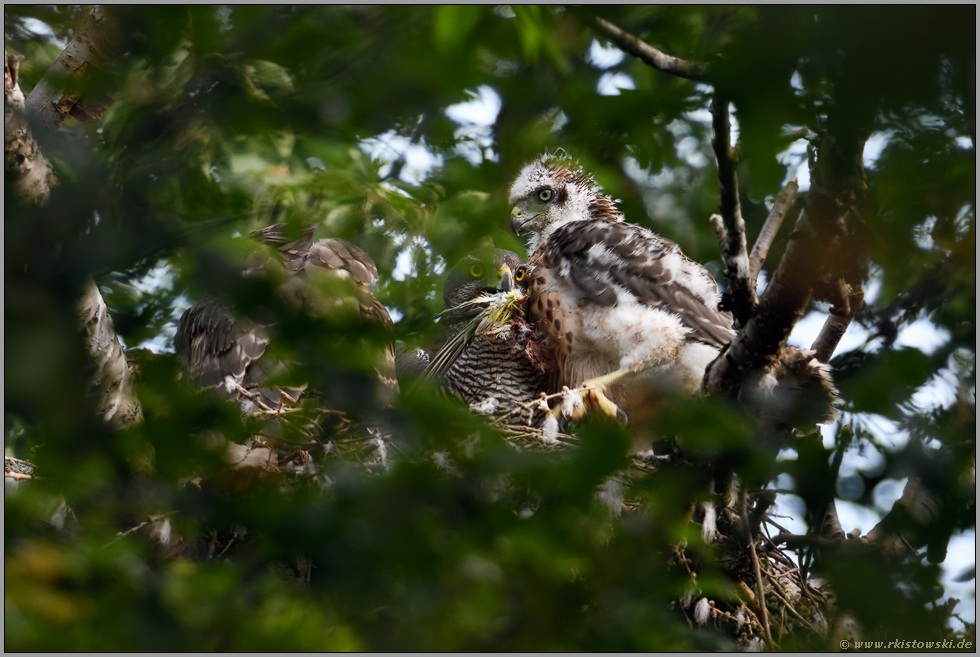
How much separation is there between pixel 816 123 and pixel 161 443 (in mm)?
1216

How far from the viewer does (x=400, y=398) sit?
1311 mm

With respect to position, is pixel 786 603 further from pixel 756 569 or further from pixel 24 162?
pixel 24 162

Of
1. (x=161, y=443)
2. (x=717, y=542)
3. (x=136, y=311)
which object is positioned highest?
(x=161, y=443)

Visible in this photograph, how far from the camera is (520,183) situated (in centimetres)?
430

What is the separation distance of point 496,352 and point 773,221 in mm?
2051

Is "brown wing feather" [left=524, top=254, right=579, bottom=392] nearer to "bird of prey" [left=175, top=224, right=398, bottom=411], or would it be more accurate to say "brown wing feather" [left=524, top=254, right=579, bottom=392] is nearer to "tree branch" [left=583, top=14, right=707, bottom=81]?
"bird of prey" [left=175, top=224, right=398, bottom=411]

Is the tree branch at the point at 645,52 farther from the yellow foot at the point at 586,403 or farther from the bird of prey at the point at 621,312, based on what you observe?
the yellow foot at the point at 586,403

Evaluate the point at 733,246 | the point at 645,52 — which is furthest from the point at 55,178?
the point at 733,246

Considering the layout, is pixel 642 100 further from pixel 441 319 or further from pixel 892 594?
pixel 441 319

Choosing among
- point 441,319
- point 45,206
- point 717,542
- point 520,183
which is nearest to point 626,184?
point 520,183

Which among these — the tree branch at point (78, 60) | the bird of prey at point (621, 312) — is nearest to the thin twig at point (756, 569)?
the bird of prey at point (621, 312)

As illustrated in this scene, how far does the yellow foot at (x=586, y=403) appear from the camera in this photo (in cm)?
309

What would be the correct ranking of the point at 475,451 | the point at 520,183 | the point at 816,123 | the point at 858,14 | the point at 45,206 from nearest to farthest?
the point at 858,14 < the point at 816,123 < the point at 45,206 < the point at 475,451 < the point at 520,183

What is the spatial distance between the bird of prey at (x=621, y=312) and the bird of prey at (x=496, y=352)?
5.0 inches
